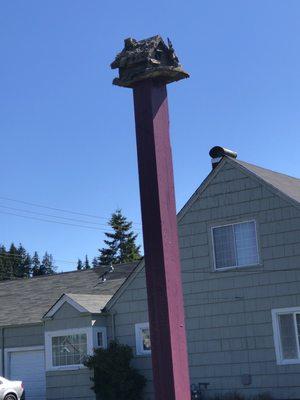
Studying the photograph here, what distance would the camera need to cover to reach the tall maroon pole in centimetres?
397

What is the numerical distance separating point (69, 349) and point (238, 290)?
626cm

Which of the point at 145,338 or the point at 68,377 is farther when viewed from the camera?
the point at 68,377

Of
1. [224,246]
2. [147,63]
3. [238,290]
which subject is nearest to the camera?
[147,63]

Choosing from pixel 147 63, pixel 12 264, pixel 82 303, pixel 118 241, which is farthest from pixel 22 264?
pixel 147 63

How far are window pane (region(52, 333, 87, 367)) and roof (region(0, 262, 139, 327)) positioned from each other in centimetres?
174

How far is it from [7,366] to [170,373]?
69.7 ft

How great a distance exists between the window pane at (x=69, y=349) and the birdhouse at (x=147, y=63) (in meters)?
17.0

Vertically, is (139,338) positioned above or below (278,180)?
below

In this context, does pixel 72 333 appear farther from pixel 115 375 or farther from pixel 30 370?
pixel 30 370

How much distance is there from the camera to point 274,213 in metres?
17.9

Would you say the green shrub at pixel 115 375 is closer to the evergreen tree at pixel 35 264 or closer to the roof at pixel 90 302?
the roof at pixel 90 302

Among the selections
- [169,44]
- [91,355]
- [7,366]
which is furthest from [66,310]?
[169,44]

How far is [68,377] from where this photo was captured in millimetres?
20672

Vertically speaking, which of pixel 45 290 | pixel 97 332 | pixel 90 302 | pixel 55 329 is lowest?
pixel 97 332
